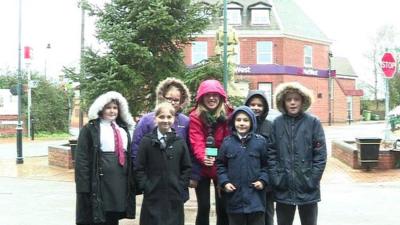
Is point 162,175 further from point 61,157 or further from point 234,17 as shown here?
point 234,17

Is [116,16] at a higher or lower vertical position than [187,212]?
higher

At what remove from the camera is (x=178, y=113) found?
626 centimetres

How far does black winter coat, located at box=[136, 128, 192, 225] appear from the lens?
576 centimetres

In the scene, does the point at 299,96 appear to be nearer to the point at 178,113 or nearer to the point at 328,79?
the point at 178,113

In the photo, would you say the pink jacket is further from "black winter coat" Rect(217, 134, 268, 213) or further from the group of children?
"black winter coat" Rect(217, 134, 268, 213)

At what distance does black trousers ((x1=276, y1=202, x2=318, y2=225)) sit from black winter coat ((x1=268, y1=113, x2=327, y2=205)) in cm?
10

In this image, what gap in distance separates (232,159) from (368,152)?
9741mm

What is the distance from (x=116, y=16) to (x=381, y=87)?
193 feet

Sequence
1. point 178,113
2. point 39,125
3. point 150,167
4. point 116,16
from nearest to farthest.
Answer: point 150,167 → point 178,113 → point 116,16 → point 39,125

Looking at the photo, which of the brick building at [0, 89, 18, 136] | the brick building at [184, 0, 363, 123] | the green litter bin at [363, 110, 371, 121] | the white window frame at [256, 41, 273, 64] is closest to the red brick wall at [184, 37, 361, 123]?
the brick building at [184, 0, 363, 123]

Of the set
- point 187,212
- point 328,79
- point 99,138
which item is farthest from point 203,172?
point 328,79

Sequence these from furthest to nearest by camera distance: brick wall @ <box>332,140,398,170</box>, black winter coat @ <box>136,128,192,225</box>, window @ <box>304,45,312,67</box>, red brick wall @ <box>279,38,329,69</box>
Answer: window @ <box>304,45,312,67</box> < red brick wall @ <box>279,38,329,69</box> < brick wall @ <box>332,140,398,170</box> < black winter coat @ <box>136,128,192,225</box>

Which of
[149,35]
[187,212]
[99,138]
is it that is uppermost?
[149,35]

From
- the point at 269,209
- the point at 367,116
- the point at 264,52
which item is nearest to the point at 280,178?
the point at 269,209
